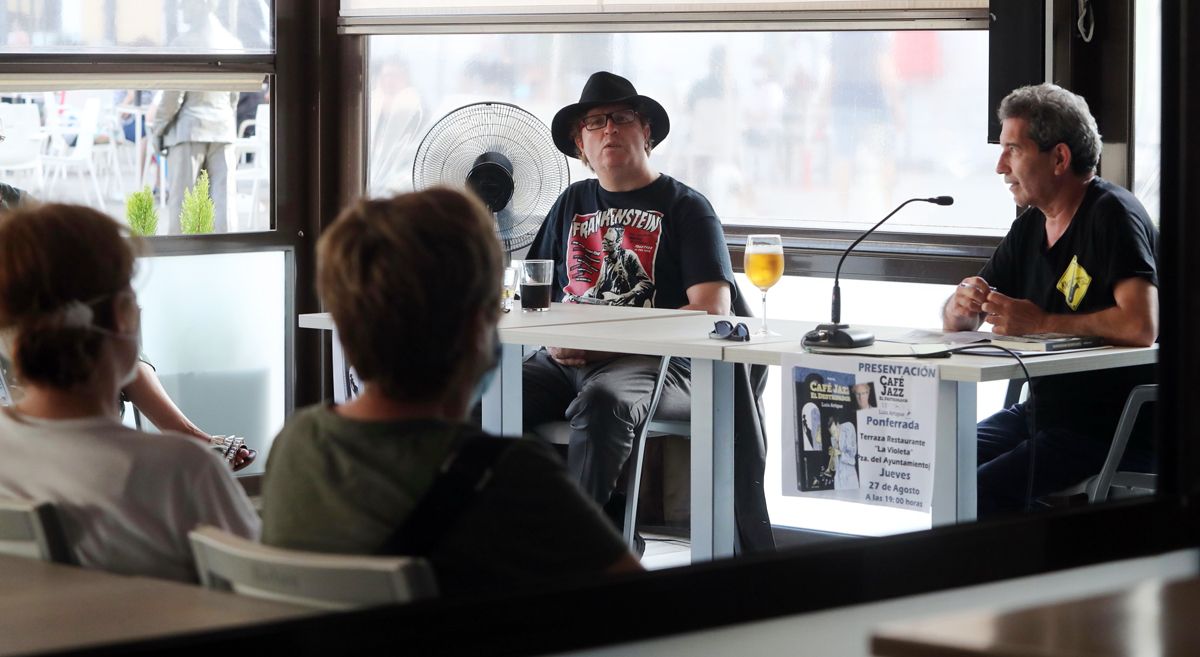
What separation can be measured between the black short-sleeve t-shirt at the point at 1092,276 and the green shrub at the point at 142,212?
2.77 m

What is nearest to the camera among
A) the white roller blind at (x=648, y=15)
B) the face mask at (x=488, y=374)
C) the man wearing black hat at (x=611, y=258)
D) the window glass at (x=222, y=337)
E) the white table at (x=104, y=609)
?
the white table at (x=104, y=609)

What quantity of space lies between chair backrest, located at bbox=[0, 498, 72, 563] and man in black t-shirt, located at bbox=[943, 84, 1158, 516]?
7.21ft

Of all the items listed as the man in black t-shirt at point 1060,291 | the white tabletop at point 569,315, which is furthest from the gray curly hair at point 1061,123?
the white tabletop at point 569,315

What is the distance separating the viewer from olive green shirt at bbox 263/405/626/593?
4.29 feet

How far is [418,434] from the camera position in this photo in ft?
4.51

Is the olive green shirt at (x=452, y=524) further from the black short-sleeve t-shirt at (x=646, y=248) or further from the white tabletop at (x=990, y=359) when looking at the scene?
the black short-sleeve t-shirt at (x=646, y=248)

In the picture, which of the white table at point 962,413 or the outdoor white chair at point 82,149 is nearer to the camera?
the white table at point 962,413

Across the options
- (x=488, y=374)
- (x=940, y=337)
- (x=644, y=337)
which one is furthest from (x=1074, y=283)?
(x=488, y=374)

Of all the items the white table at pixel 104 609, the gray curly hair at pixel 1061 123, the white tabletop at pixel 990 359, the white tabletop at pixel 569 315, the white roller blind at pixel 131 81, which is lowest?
the white table at pixel 104 609

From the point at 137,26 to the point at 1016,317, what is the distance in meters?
3.03

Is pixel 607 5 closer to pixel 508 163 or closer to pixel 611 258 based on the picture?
pixel 508 163

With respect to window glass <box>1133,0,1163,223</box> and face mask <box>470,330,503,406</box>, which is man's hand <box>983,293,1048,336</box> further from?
face mask <box>470,330,503,406</box>

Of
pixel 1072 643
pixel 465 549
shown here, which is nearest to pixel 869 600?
pixel 1072 643

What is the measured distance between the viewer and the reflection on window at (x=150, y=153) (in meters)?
4.59
